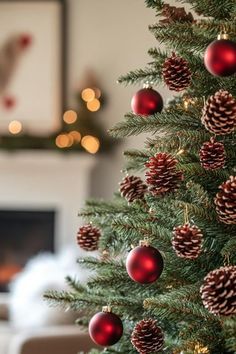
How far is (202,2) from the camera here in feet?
3.92

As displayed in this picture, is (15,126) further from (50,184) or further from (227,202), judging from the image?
(227,202)

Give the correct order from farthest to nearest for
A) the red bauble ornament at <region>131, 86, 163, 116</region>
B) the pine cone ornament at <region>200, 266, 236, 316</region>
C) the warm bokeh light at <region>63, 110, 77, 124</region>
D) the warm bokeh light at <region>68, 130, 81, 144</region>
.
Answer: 1. the warm bokeh light at <region>63, 110, 77, 124</region>
2. the warm bokeh light at <region>68, 130, 81, 144</region>
3. the red bauble ornament at <region>131, 86, 163, 116</region>
4. the pine cone ornament at <region>200, 266, 236, 316</region>

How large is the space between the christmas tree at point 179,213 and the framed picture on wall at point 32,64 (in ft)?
11.1

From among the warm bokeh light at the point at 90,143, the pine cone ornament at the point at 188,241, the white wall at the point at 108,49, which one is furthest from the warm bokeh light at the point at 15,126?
the pine cone ornament at the point at 188,241

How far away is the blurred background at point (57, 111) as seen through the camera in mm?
4527

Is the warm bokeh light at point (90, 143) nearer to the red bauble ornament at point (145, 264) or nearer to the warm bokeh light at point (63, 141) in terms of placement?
the warm bokeh light at point (63, 141)

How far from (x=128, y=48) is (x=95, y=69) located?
0.93ft

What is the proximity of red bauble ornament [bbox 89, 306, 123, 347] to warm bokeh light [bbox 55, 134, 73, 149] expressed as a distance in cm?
331

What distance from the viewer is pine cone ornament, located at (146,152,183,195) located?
1.16 metres

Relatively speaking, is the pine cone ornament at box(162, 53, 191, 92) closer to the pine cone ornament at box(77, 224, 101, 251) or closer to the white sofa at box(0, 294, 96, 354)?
the pine cone ornament at box(77, 224, 101, 251)

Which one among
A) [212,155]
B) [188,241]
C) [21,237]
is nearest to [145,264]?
[188,241]

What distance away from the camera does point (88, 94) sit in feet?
15.0

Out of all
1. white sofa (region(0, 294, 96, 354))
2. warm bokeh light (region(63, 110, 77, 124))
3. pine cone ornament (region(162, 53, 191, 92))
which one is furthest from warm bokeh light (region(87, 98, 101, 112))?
pine cone ornament (region(162, 53, 191, 92))

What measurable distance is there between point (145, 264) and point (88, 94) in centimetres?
354
